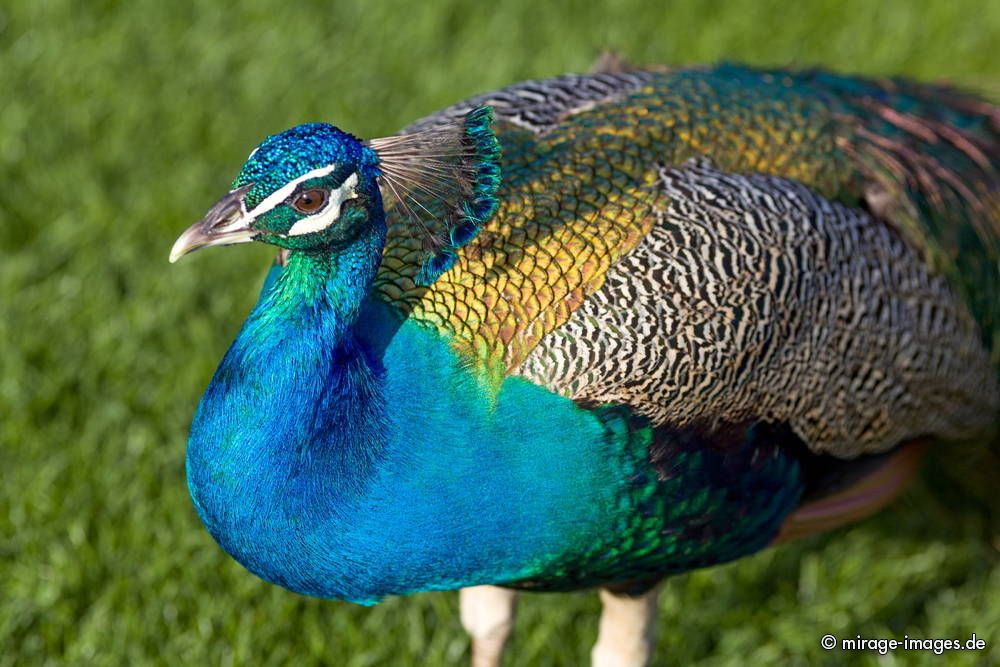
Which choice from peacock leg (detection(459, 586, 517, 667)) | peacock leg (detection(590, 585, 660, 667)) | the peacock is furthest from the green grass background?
the peacock

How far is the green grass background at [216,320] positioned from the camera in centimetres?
284

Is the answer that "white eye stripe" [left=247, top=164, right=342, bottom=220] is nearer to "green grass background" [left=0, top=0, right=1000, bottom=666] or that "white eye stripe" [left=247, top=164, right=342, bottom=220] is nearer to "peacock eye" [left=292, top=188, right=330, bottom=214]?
"peacock eye" [left=292, top=188, right=330, bottom=214]

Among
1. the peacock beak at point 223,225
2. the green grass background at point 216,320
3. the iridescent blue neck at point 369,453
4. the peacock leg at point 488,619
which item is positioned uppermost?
the peacock beak at point 223,225

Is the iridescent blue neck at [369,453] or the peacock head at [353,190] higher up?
the peacock head at [353,190]

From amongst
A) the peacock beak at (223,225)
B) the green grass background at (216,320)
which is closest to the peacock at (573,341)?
the peacock beak at (223,225)

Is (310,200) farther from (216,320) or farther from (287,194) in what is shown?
(216,320)

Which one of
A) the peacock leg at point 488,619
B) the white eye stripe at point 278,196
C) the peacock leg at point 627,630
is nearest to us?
the white eye stripe at point 278,196

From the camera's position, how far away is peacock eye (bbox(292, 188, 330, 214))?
1.82 meters

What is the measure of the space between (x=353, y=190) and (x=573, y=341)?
1.36ft

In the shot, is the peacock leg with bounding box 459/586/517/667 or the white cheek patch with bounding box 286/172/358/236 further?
the peacock leg with bounding box 459/586/517/667

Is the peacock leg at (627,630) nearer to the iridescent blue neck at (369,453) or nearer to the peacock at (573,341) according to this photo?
the peacock at (573,341)

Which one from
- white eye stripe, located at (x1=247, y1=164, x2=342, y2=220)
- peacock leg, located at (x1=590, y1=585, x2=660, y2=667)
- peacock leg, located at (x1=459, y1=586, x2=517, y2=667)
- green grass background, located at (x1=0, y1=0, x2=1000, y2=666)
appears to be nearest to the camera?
white eye stripe, located at (x1=247, y1=164, x2=342, y2=220)

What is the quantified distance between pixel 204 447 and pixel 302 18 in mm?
2893

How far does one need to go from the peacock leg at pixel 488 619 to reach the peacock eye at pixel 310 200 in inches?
40.4
